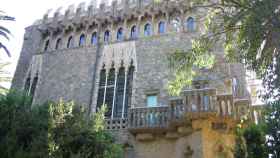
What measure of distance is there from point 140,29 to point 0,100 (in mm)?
7790

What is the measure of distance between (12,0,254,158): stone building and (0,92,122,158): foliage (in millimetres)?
2374

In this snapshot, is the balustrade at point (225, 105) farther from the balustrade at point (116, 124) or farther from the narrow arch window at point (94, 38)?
the narrow arch window at point (94, 38)

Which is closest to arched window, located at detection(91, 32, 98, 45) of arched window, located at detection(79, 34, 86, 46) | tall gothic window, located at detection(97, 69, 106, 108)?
arched window, located at detection(79, 34, 86, 46)

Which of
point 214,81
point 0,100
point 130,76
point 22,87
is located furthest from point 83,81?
point 214,81

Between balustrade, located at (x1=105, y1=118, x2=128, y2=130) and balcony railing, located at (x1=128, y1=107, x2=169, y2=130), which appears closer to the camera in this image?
balcony railing, located at (x1=128, y1=107, x2=169, y2=130)

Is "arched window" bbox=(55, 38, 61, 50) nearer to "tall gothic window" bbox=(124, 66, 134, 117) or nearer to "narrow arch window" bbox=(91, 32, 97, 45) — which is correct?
"narrow arch window" bbox=(91, 32, 97, 45)

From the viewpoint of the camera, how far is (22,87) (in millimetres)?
17359

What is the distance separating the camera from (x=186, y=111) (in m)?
11.3

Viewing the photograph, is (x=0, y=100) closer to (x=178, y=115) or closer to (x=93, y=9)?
(x=178, y=115)

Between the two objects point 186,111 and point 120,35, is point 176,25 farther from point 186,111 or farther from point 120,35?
point 186,111

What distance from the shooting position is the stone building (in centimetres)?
1155

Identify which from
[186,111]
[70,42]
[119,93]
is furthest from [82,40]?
[186,111]

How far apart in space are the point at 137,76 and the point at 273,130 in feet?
26.4

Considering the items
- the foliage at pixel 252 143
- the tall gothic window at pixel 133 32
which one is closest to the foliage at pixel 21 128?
the foliage at pixel 252 143
